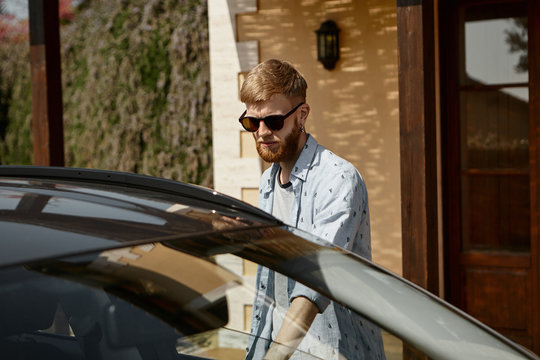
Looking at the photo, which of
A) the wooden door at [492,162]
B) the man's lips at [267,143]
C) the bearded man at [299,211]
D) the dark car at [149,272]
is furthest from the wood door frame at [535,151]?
the dark car at [149,272]

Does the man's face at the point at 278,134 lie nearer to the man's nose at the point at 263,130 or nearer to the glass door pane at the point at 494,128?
the man's nose at the point at 263,130

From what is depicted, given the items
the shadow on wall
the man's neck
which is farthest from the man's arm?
the shadow on wall

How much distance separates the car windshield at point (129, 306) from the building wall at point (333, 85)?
10.3 ft

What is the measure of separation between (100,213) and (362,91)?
12.8 feet

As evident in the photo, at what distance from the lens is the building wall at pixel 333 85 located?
199 inches

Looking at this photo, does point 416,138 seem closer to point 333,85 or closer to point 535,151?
point 535,151

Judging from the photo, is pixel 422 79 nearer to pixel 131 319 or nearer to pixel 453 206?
pixel 453 206

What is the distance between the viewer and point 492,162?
4.89m

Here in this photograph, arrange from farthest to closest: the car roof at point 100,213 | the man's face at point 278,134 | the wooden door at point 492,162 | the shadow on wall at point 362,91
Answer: the shadow on wall at point 362,91, the wooden door at point 492,162, the man's face at point 278,134, the car roof at point 100,213

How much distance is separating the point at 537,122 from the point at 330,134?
4.91 feet

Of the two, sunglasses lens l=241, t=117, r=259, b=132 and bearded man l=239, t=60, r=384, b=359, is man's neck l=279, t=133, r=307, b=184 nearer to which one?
bearded man l=239, t=60, r=384, b=359

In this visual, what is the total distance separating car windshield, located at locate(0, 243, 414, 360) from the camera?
4.44 feet

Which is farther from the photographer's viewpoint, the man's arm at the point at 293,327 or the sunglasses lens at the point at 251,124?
the sunglasses lens at the point at 251,124

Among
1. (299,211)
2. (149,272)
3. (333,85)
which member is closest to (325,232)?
(299,211)
